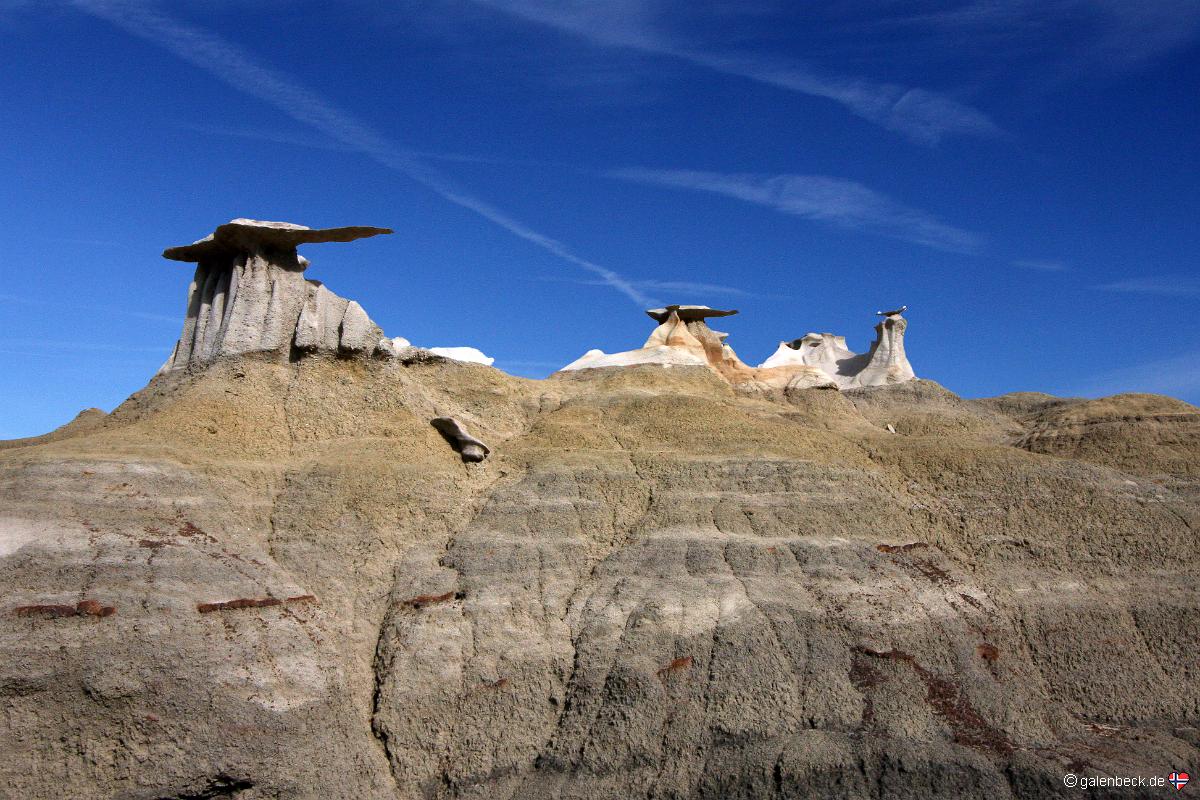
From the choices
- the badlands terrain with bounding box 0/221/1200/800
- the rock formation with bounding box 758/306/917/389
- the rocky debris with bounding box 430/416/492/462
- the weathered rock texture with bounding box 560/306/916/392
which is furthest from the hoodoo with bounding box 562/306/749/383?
the rocky debris with bounding box 430/416/492/462

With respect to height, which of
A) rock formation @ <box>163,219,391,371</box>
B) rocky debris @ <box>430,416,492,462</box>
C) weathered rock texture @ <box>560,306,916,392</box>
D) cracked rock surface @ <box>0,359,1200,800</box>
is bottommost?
cracked rock surface @ <box>0,359,1200,800</box>

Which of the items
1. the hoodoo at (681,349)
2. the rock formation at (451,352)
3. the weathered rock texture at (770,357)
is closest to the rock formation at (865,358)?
the weathered rock texture at (770,357)

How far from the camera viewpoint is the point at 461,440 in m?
27.5

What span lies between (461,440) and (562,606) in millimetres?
6815

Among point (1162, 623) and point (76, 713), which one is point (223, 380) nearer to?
point (76, 713)

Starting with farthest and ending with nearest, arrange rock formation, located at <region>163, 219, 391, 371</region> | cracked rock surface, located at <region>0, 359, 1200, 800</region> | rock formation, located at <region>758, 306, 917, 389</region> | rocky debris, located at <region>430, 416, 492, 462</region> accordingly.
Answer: rock formation, located at <region>758, 306, 917, 389</region>
rock formation, located at <region>163, 219, 391, 371</region>
rocky debris, located at <region>430, 416, 492, 462</region>
cracked rock surface, located at <region>0, 359, 1200, 800</region>

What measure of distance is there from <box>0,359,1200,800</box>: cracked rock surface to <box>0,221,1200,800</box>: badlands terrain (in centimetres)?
7

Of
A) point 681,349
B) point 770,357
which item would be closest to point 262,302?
point 681,349

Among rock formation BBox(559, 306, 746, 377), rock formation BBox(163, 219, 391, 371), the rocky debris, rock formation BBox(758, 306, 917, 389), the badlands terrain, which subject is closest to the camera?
the badlands terrain

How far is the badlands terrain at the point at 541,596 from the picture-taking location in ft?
58.9

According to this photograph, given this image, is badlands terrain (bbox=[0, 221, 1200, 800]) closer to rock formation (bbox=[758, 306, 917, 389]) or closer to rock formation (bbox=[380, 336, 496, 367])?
rock formation (bbox=[380, 336, 496, 367])

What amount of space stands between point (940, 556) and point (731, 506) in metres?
5.40

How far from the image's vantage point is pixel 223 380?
1048 inches

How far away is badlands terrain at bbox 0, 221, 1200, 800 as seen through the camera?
58.9 ft
